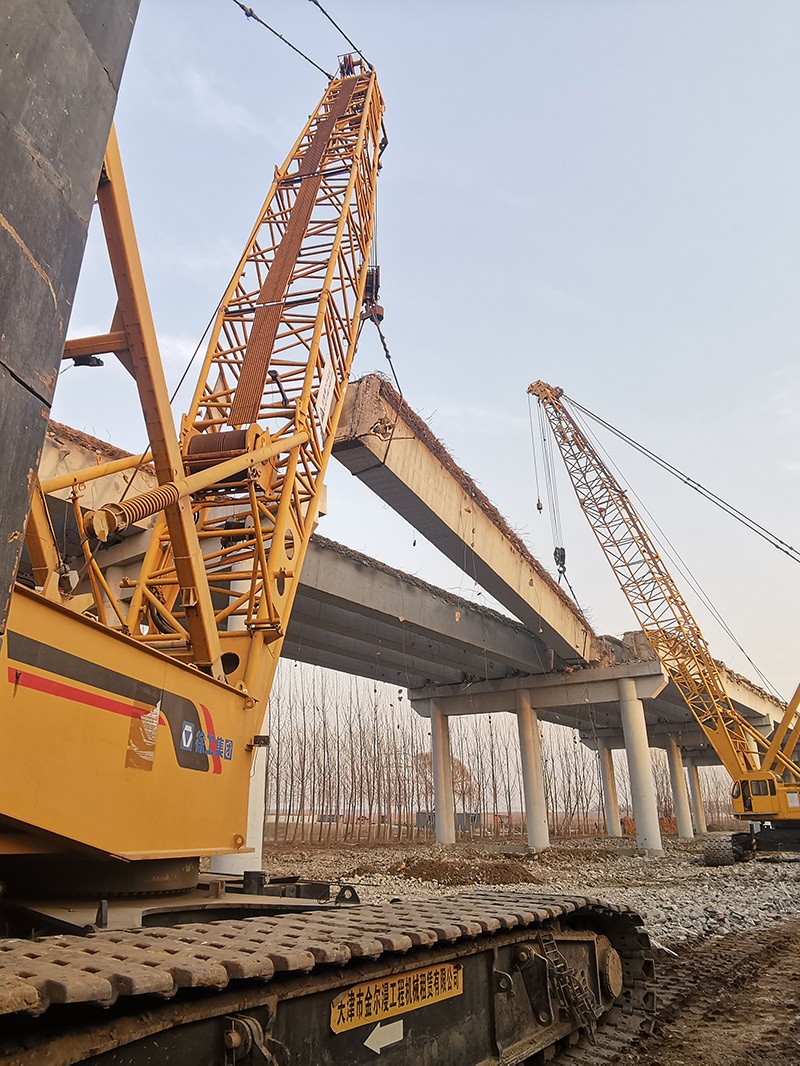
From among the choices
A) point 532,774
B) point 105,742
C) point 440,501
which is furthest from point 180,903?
point 532,774

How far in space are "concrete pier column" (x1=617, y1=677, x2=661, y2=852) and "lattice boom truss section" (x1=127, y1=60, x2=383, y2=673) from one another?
707 inches

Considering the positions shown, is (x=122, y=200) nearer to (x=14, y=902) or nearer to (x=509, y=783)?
(x=14, y=902)

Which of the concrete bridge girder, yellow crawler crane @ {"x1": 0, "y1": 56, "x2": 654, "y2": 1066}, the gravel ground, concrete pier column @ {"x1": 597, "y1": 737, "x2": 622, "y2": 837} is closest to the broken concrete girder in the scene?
the concrete bridge girder

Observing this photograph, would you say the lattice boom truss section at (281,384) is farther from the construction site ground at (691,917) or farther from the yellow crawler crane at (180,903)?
the construction site ground at (691,917)

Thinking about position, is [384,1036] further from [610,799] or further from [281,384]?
[610,799]

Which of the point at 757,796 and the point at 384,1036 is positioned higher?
the point at 757,796

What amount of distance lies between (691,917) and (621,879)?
629 cm

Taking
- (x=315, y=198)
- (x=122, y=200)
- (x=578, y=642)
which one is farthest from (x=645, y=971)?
(x=578, y=642)

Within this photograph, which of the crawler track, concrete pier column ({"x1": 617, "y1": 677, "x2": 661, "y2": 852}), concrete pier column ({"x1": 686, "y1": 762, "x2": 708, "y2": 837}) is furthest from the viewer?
concrete pier column ({"x1": 686, "y1": 762, "x2": 708, "y2": 837})

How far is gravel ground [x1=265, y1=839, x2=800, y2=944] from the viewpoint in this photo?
440 inches

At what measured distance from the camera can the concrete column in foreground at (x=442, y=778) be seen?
89.3ft

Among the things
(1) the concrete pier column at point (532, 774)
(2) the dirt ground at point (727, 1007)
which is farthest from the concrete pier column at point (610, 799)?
(2) the dirt ground at point (727, 1007)

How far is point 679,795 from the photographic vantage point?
42719 millimetres

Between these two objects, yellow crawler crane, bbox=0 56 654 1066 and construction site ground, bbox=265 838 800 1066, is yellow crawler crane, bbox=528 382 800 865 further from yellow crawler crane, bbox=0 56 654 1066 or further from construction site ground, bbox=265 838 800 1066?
yellow crawler crane, bbox=0 56 654 1066
